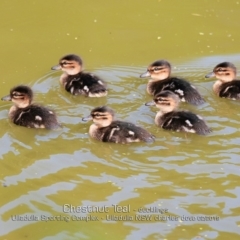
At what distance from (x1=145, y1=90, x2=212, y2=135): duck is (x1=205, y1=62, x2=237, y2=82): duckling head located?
20.1 inches

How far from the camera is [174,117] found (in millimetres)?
4312

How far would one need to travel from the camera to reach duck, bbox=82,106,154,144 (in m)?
4.06

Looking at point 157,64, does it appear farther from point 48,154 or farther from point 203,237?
point 203,237

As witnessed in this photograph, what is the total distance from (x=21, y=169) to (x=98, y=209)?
23.6 inches

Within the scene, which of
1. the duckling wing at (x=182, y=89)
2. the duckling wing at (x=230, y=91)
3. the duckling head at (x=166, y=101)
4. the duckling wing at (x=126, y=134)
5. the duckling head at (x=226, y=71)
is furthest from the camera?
the duckling head at (x=226, y=71)

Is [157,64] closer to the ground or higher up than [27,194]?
higher up

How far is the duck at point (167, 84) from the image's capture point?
4.65 meters

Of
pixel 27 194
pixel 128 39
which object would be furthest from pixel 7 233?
pixel 128 39

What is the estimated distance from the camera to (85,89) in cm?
477

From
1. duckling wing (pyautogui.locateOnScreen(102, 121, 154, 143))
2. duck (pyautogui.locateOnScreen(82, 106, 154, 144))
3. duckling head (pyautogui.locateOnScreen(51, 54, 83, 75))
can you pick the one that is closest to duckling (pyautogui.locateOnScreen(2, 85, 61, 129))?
duck (pyautogui.locateOnScreen(82, 106, 154, 144))

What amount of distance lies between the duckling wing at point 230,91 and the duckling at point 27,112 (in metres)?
1.20

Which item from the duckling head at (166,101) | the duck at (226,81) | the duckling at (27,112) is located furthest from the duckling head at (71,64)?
the duck at (226,81)

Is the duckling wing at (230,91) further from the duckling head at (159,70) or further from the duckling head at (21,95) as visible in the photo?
the duckling head at (21,95)

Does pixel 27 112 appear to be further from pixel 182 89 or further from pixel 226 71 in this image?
pixel 226 71
